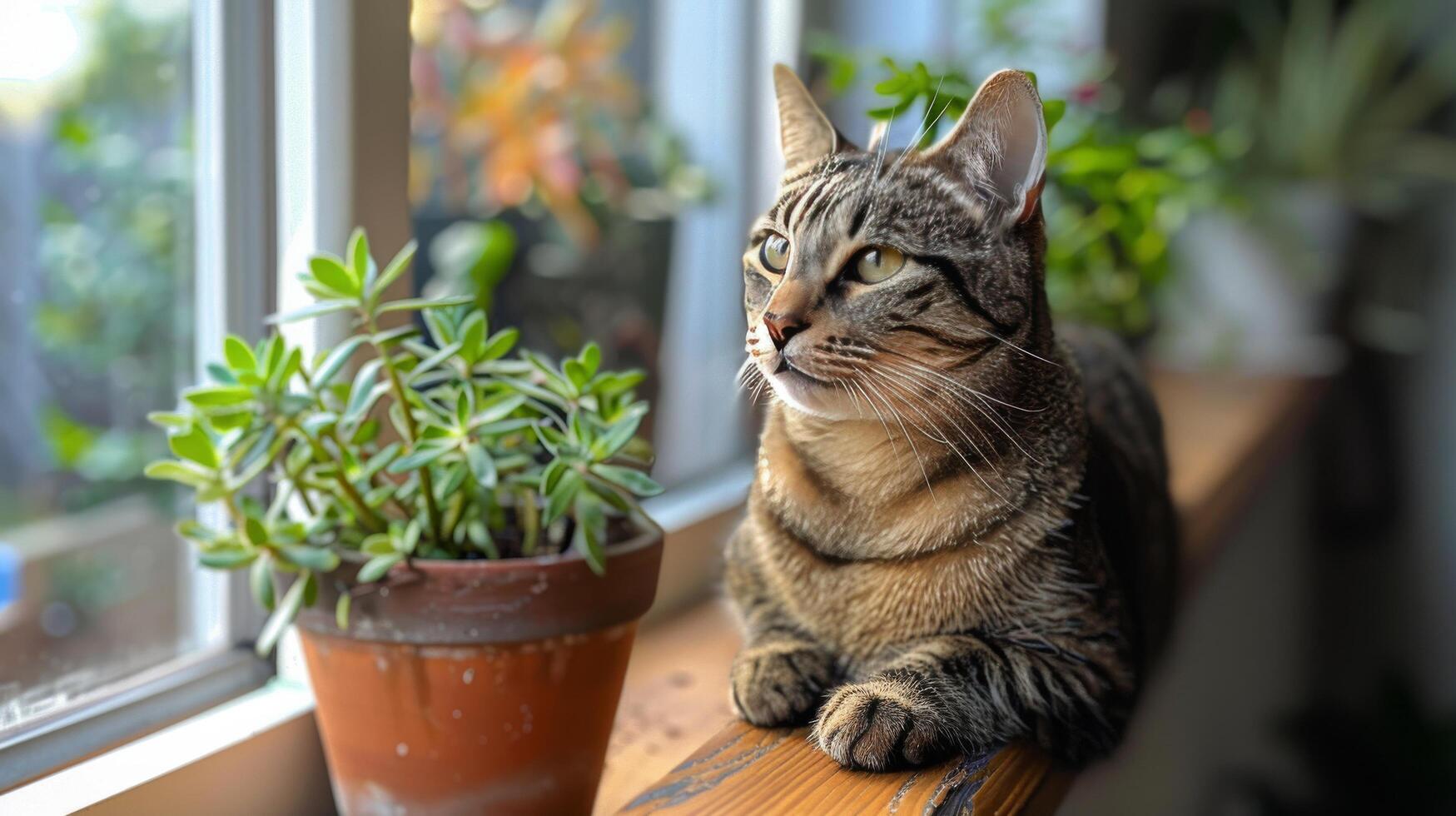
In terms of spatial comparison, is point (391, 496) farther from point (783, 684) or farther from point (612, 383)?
point (783, 684)

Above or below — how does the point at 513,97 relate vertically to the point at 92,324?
above

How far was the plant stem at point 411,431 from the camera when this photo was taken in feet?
1.88

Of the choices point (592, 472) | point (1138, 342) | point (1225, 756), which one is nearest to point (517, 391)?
point (592, 472)

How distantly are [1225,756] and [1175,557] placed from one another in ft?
3.42

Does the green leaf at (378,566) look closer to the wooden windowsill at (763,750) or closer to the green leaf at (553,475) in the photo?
the green leaf at (553,475)

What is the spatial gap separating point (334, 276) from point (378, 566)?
5.9 inches

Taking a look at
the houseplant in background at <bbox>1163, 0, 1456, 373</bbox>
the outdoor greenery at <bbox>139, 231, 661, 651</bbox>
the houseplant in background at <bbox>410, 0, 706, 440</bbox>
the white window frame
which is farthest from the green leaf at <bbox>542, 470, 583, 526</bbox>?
the houseplant in background at <bbox>1163, 0, 1456, 373</bbox>

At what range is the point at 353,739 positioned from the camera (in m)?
0.57

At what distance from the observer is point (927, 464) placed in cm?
59

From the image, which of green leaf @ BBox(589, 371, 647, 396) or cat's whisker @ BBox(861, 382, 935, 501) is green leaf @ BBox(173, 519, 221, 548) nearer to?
green leaf @ BBox(589, 371, 647, 396)

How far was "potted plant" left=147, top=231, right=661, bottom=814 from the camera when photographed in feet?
1.77

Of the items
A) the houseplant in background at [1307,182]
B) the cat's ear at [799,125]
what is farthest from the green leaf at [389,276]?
the houseplant in background at [1307,182]

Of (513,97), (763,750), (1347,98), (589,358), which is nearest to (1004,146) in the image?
(589,358)

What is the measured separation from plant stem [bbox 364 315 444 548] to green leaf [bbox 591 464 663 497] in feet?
0.28
